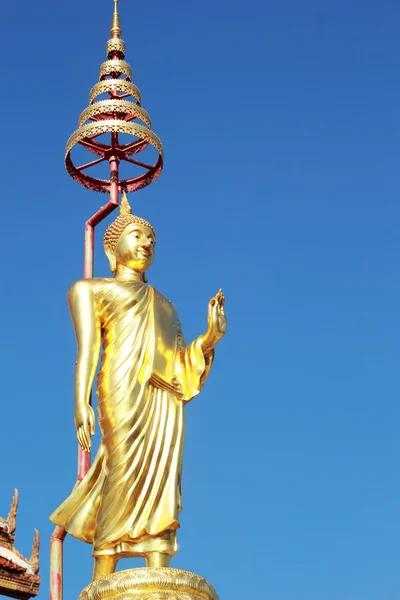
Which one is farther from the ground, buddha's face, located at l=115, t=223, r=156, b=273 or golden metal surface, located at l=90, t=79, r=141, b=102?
golden metal surface, located at l=90, t=79, r=141, b=102

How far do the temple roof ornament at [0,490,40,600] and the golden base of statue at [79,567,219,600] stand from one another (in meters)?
6.21

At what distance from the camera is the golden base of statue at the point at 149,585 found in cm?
626

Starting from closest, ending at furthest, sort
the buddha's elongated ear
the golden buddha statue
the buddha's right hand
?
the golden buddha statue
the buddha's right hand
the buddha's elongated ear

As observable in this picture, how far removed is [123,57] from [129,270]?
314cm

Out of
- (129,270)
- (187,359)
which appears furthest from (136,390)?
(129,270)

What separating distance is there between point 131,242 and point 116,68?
2689 mm

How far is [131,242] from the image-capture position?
26.1 ft

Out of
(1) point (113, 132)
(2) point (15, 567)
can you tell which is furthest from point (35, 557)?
(1) point (113, 132)

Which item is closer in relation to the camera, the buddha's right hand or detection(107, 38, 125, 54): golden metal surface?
the buddha's right hand

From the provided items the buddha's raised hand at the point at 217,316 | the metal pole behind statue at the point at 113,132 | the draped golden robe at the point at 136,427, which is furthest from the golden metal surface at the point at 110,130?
the buddha's raised hand at the point at 217,316

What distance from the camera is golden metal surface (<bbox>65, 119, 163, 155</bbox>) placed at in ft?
30.5

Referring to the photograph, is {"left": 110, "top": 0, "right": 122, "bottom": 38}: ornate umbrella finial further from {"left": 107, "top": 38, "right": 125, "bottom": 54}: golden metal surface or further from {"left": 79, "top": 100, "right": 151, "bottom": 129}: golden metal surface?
{"left": 79, "top": 100, "right": 151, "bottom": 129}: golden metal surface

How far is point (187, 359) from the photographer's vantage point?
7699 mm

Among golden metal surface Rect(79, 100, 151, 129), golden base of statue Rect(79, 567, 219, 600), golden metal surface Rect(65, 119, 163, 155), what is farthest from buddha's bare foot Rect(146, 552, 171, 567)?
golden metal surface Rect(79, 100, 151, 129)
